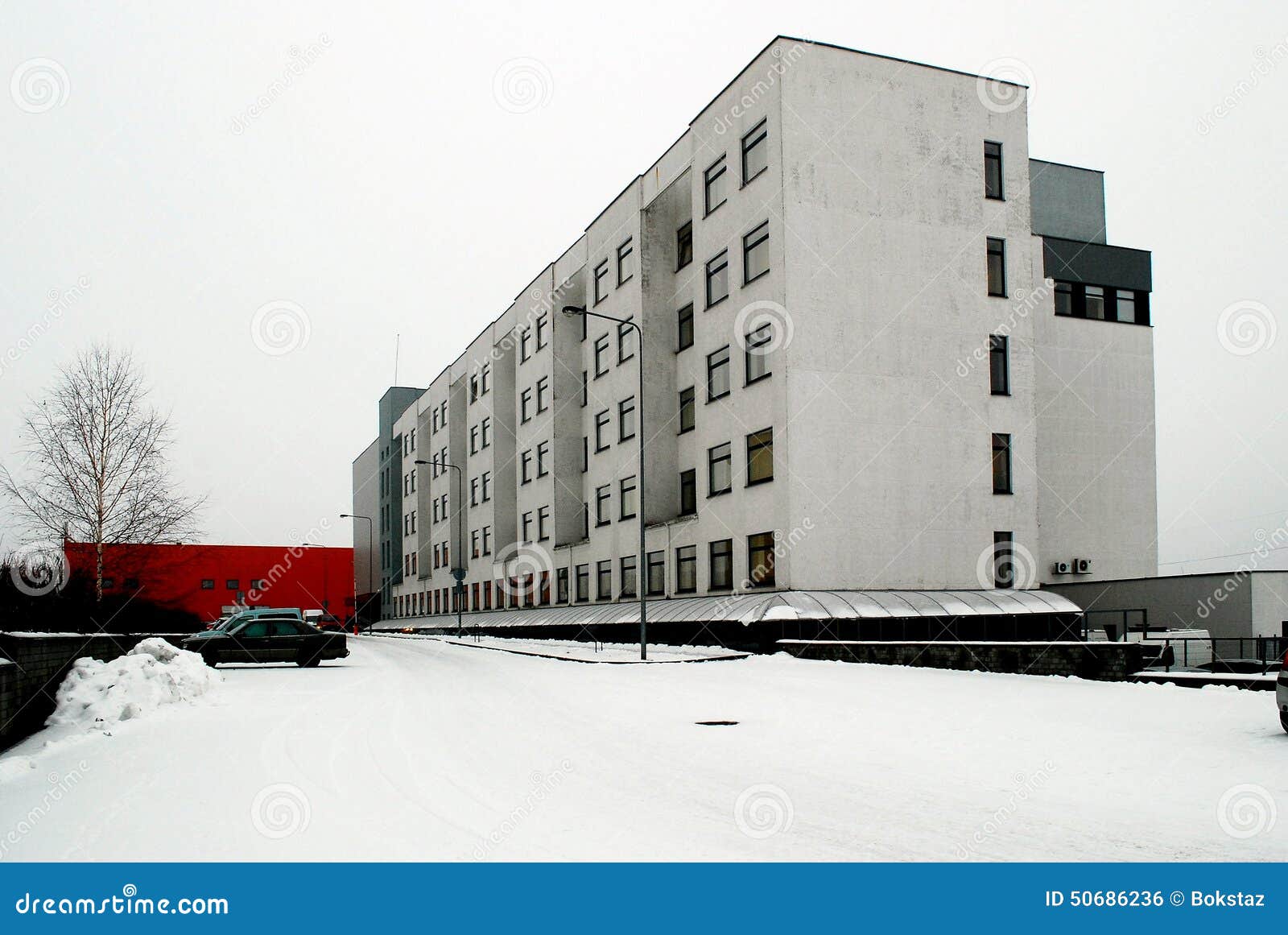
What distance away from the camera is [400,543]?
304 feet

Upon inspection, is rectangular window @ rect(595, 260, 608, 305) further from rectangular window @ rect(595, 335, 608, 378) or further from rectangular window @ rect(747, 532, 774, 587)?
rectangular window @ rect(747, 532, 774, 587)

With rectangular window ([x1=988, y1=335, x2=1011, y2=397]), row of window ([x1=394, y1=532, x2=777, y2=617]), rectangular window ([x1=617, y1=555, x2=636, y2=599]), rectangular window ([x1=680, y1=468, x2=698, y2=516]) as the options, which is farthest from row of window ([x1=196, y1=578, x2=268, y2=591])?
rectangular window ([x1=988, y1=335, x2=1011, y2=397])

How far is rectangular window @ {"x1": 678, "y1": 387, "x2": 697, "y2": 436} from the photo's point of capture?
40.1 metres

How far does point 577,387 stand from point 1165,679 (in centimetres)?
3700

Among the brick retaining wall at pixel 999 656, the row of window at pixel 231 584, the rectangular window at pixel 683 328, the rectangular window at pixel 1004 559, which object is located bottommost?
the row of window at pixel 231 584

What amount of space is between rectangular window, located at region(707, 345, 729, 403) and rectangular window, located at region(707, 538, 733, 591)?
5066mm

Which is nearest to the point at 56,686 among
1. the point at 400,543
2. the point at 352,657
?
the point at 352,657

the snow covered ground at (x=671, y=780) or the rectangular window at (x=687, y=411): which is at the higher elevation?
the rectangular window at (x=687, y=411)

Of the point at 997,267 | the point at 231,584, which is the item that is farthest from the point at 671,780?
the point at 231,584

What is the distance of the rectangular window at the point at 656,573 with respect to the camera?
40500 mm

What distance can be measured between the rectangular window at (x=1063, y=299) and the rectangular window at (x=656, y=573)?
17.9 metres

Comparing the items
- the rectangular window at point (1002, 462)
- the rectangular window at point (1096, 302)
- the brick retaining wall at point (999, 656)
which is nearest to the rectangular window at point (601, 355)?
the rectangular window at point (1002, 462)

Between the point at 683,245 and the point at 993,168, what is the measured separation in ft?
39.0

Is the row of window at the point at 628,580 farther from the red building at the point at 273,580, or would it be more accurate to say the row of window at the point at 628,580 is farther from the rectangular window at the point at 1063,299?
the red building at the point at 273,580
